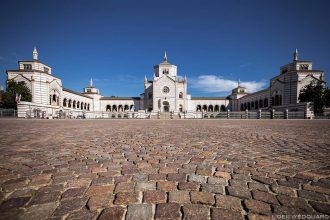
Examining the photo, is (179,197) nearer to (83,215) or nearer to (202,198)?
(202,198)

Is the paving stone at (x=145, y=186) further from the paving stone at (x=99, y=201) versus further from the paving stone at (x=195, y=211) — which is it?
the paving stone at (x=195, y=211)

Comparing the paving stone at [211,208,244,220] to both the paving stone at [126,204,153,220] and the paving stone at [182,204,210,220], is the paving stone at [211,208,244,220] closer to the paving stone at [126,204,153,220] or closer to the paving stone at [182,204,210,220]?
the paving stone at [182,204,210,220]

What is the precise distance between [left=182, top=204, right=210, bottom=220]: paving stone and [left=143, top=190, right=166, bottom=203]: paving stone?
0.86ft

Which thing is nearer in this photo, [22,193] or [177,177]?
[22,193]

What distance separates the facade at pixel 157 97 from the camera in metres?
42.3

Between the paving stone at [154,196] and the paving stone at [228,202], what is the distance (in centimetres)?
56

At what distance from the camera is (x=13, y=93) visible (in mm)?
38562

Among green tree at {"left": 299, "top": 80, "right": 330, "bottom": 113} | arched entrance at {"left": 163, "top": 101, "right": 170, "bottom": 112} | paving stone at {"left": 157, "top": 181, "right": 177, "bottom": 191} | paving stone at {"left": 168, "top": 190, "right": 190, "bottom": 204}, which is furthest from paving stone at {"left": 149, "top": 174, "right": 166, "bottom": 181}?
arched entrance at {"left": 163, "top": 101, "right": 170, "bottom": 112}

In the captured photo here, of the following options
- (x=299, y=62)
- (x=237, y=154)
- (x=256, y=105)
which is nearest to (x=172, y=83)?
(x=256, y=105)

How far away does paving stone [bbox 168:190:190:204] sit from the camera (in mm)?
1749

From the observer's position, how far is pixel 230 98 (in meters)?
73.1

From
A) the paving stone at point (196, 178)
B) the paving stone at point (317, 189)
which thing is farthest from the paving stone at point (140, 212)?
the paving stone at point (317, 189)

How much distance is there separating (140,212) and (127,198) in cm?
31

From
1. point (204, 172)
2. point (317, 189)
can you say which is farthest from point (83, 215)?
point (317, 189)
